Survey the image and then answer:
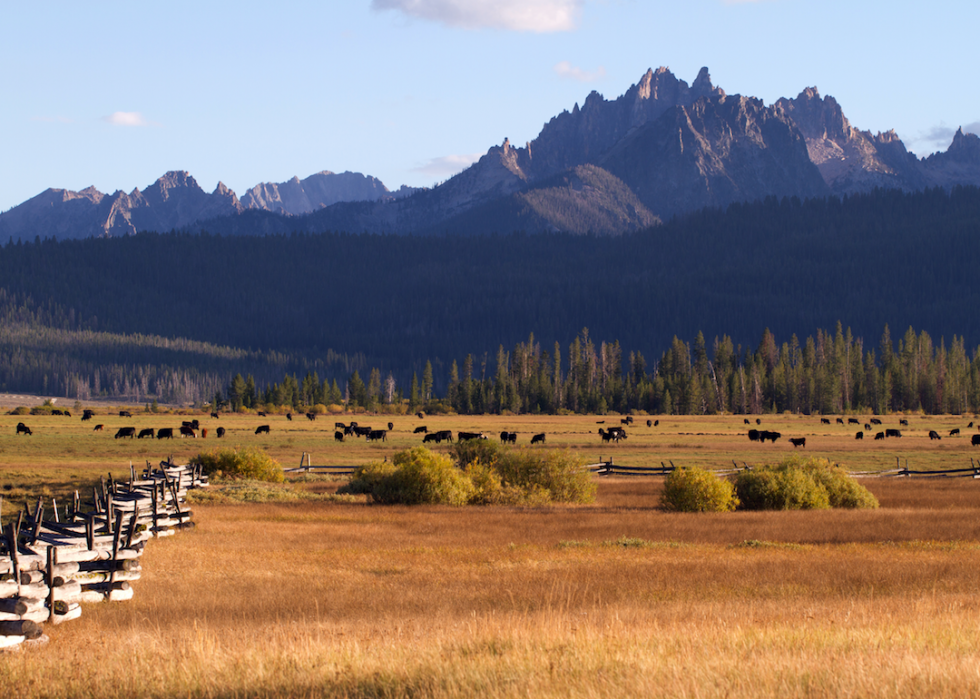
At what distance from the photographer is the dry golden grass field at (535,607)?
35.7 feet

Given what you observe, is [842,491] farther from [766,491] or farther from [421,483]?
[421,483]

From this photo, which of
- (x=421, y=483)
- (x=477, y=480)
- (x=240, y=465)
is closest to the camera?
(x=421, y=483)

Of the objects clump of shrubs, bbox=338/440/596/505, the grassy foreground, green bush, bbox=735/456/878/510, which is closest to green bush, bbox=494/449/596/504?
clump of shrubs, bbox=338/440/596/505

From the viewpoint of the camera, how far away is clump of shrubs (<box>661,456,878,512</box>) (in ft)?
127

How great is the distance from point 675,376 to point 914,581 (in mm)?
153221

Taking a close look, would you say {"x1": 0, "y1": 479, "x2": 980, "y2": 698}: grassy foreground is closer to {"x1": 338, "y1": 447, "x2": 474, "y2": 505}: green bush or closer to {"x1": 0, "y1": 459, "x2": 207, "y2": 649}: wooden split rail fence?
{"x1": 0, "y1": 459, "x2": 207, "y2": 649}: wooden split rail fence

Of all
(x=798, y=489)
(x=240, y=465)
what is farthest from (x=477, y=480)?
(x=798, y=489)

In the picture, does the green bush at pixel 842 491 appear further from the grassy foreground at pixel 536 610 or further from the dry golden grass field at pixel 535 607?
the grassy foreground at pixel 536 610

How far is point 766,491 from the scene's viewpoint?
39.6m

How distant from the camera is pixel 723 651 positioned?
1187cm

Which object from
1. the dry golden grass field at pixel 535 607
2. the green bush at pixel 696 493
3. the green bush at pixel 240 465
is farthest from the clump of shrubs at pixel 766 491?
the green bush at pixel 240 465

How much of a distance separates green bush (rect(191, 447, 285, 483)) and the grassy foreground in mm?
14046

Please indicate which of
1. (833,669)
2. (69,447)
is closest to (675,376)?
(69,447)

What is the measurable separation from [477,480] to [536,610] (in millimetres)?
26307
